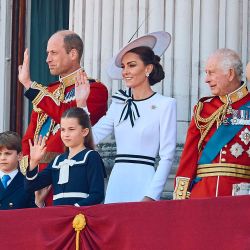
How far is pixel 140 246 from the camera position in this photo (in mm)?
9219

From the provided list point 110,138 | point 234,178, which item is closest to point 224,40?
point 110,138

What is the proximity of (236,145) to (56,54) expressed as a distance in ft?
5.62

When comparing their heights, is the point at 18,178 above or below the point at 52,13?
below

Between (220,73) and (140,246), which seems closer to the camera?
(140,246)

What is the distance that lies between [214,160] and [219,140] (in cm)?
14

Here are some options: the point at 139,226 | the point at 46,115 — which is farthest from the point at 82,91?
the point at 139,226

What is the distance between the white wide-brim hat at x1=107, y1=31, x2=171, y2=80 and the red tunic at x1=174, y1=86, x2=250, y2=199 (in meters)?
0.83

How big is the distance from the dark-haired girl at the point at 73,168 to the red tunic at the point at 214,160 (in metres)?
0.60

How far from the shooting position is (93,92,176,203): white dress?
10352 mm

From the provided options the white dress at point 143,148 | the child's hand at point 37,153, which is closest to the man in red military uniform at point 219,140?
the white dress at point 143,148

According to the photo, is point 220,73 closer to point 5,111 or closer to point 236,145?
point 236,145

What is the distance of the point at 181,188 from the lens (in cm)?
1006

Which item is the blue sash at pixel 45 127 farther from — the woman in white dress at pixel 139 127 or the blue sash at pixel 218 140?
the blue sash at pixel 218 140

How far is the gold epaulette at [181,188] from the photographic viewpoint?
10.0m
